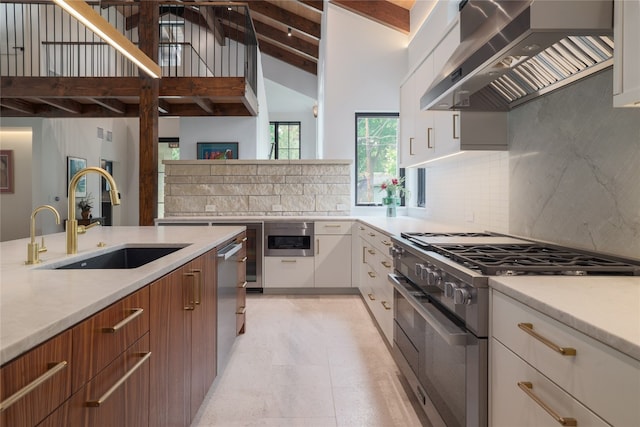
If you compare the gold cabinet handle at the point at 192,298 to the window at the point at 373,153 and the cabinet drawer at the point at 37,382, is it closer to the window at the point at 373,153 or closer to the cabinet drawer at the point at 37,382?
the cabinet drawer at the point at 37,382

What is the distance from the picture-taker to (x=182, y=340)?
68.1 inches

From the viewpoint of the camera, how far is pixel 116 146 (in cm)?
1017

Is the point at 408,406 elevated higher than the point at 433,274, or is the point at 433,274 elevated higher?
the point at 433,274

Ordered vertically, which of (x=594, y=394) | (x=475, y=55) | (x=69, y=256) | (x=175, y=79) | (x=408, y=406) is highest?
(x=175, y=79)

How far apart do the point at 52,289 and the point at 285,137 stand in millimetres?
10699

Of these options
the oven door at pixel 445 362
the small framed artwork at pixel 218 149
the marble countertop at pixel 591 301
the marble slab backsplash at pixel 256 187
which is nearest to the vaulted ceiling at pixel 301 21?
the marble slab backsplash at pixel 256 187

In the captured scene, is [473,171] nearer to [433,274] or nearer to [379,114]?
[433,274]

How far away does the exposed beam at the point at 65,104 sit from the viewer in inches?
240

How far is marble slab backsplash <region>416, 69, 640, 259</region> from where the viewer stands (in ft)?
5.26

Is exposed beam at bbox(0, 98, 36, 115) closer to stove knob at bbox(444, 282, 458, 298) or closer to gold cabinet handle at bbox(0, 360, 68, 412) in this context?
gold cabinet handle at bbox(0, 360, 68, 412)

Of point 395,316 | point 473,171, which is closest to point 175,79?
point 473,171

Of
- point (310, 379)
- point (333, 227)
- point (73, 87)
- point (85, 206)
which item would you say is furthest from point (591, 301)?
point (85, 206)

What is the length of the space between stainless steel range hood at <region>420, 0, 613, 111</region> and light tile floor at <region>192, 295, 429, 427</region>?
172cm

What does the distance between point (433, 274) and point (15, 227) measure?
334 inches
